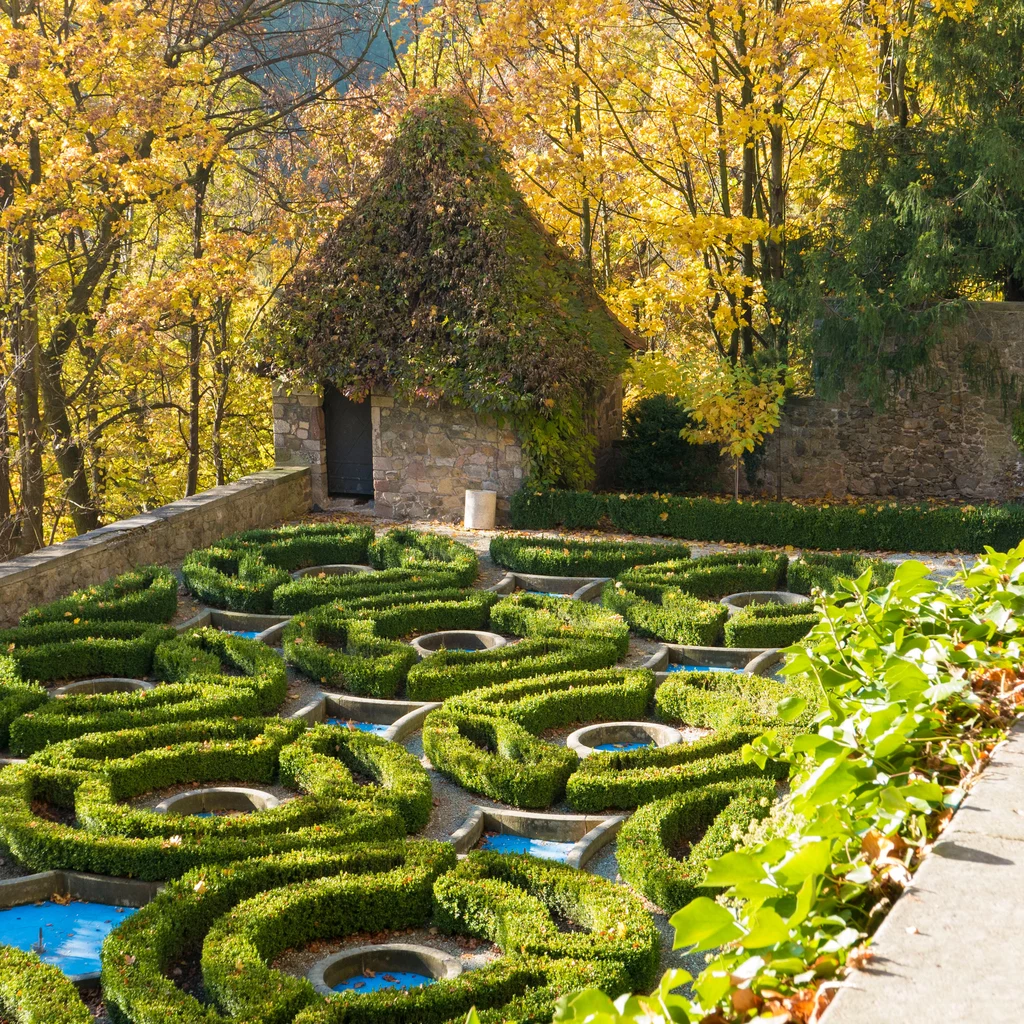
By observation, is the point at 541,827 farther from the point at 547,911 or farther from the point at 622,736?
the point at 622,736

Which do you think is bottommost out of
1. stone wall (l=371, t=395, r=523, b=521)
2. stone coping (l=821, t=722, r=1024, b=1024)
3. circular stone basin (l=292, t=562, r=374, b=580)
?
circular stone basin (l=292, t=562, r=374, b=580)

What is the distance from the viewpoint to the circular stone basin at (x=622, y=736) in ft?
25.2

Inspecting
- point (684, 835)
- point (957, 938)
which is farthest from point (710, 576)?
point (957, 938)

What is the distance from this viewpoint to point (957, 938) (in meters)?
1.99

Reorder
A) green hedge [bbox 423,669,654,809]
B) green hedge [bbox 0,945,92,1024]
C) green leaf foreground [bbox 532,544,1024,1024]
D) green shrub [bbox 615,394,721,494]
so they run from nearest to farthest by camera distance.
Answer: green leaf foreground [bbox 532,544,1024,1024] → green hedge [bbox 0,945,92,1024] → green hedge [bbox 423,669,654,809] → green shrub [bbox 615,394,721,494]

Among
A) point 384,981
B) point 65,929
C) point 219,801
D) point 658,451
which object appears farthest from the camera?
point 658,451

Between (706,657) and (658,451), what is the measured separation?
7.41 metres

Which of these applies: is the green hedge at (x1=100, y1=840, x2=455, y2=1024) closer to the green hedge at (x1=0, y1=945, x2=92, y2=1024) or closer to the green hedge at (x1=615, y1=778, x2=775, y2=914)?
the green hedge at (x1=0, y1=945, x2=92, y2=1024)

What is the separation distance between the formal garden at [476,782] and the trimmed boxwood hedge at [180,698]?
0.02 meters

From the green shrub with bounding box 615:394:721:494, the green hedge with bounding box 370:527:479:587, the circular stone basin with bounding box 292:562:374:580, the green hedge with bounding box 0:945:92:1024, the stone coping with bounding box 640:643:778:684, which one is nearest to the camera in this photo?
the green hedge with bounding box 0:945:92:1024

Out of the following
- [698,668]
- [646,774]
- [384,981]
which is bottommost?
[384,981]

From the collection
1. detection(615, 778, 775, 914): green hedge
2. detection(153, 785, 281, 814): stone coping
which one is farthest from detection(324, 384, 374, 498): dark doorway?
detection(615, 778, 775, 914): green hedge

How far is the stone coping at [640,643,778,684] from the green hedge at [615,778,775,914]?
2520 mm

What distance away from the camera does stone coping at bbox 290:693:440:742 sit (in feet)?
26.4
